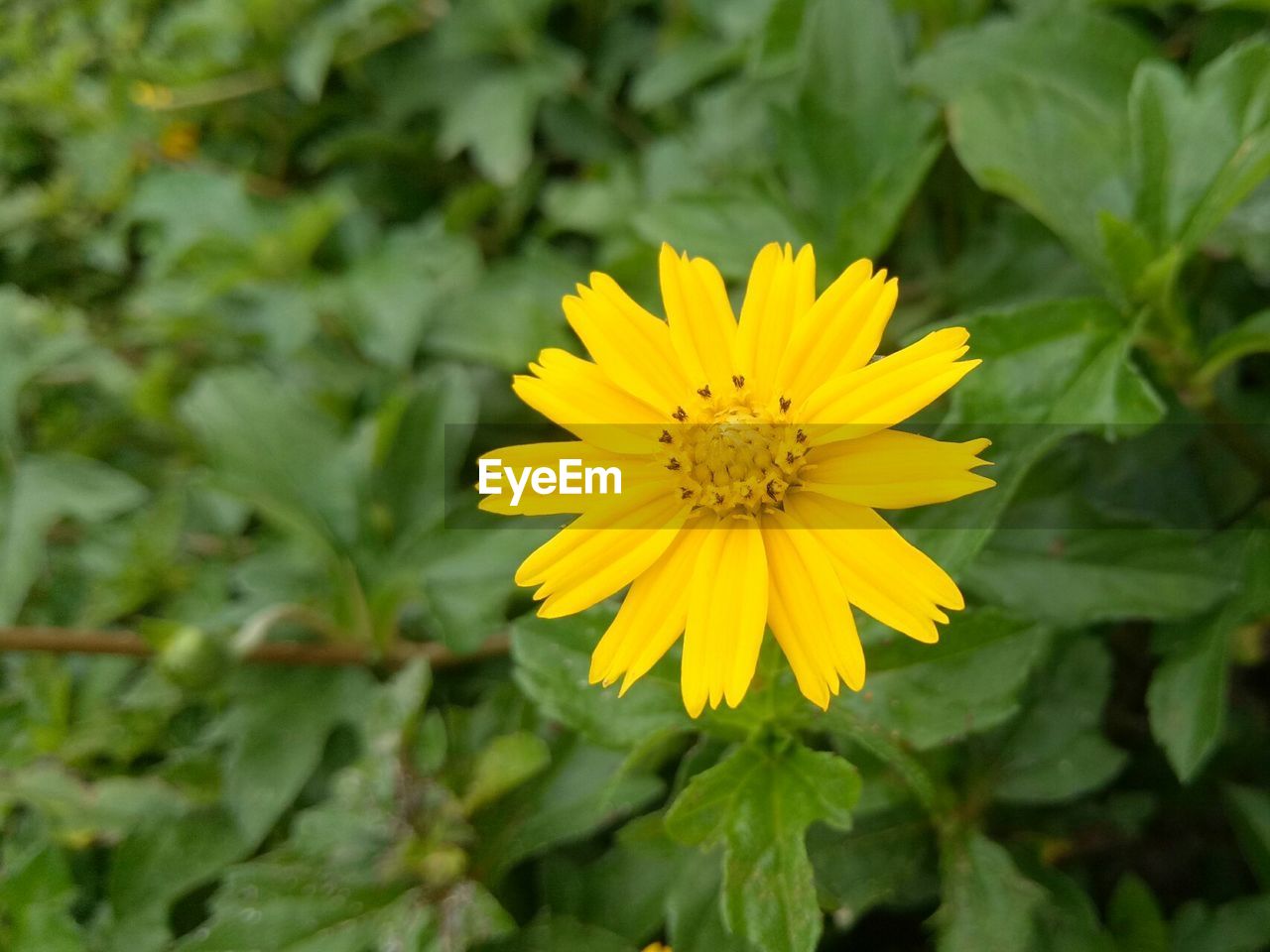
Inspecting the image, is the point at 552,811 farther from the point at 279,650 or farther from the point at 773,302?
the point at 773,302

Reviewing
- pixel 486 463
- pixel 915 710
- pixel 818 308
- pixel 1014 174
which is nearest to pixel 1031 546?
pixel 915 710

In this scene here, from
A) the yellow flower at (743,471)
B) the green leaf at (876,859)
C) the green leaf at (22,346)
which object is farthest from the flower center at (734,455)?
the green leaf at (22,346)

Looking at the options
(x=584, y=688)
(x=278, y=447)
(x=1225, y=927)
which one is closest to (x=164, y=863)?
(x=278, y=447)

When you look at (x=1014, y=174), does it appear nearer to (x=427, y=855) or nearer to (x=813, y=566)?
(x=813, y=566)

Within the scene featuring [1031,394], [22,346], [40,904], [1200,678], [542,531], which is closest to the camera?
[1031,394]

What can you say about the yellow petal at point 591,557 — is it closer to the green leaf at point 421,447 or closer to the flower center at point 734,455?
the flower center at point 734,455
